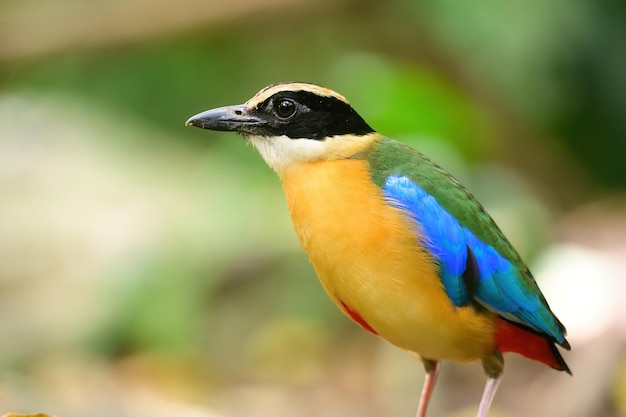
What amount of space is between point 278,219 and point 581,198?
5.07 m

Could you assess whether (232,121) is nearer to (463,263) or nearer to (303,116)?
(303,116)

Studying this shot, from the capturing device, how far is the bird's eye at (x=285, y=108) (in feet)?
14.0

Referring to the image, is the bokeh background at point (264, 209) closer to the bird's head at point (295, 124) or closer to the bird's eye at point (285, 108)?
the bird's head at point (295, 124)

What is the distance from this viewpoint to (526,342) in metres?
4.40

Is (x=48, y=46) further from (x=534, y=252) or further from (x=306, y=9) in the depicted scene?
(x=534, y=252)

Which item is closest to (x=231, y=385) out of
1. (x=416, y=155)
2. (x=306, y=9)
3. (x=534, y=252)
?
(x=534, y=252)

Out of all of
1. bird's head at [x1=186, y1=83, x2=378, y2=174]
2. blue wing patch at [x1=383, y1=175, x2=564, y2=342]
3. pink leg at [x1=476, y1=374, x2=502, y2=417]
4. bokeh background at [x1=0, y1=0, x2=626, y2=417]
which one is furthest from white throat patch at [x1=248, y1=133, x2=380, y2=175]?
bokeh background at [x1=0, y1=0, x2=626, y2=417]

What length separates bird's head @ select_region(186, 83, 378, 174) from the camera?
4.24 m

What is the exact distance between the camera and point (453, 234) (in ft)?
13.5

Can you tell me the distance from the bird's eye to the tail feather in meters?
1.27

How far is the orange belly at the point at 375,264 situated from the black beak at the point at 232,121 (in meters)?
A: 0.33

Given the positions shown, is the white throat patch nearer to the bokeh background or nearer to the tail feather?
the tail feather

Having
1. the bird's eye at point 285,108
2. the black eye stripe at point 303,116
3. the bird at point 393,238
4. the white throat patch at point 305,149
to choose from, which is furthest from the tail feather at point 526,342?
the bird's eye at point 285,108

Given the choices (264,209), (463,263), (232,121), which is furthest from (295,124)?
(264,209)
